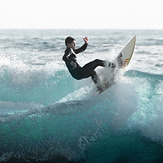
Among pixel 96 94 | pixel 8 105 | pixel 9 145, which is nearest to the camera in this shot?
pixel 9 145

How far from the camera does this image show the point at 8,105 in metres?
7.41

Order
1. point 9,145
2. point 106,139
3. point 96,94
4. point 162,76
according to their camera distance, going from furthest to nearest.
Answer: point 162,76 < point 96,94 < point 106,139 < point 9,145

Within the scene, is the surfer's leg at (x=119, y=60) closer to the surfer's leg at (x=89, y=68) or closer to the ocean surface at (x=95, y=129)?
the ocean surface at (x=95, y=129)

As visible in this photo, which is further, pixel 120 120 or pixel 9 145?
pixel 120 120

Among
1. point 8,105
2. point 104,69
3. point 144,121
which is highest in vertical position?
point 104,69

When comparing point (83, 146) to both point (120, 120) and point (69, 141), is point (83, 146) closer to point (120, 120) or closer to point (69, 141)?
point (69, 141)

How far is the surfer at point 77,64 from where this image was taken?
5.31 m

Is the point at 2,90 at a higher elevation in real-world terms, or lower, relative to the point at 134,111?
lower

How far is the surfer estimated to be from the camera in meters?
5.31

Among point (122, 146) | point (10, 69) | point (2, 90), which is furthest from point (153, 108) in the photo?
point (10, 69)

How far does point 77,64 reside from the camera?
550 centimetres

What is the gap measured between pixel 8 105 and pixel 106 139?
3914 millimetres

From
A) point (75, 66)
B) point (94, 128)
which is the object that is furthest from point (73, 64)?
point (94, 128)

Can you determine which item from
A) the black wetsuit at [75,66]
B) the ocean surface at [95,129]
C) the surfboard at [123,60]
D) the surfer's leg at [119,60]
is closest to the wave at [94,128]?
the ocean surface at [95,129]
